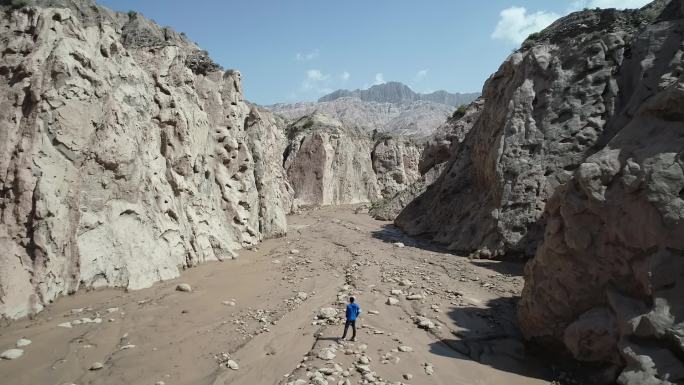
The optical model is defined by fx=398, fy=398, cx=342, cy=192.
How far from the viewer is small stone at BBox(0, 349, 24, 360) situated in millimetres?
5875

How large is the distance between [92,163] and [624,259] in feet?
33.4

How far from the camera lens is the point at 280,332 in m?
7.24

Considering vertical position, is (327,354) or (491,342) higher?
(327,354)

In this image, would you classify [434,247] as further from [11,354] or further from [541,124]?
[11,354]

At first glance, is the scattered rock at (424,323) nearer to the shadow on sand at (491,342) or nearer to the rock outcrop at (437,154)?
the shadow on sand at (491,342)

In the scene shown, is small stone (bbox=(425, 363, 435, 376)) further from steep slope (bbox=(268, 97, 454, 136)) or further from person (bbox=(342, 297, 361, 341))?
steep slope (bbox=(268, 97, 454, 136))

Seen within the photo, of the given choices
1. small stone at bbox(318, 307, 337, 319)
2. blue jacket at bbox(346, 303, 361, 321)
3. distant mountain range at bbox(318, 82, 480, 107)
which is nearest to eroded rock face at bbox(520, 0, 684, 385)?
blue jacket at bbox(346, 303, 361, 321)

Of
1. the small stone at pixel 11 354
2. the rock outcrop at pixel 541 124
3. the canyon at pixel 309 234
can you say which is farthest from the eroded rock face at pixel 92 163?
the rock outcrop at pixel 541 124

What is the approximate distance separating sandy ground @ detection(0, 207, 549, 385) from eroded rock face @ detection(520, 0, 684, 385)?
99 centimetres

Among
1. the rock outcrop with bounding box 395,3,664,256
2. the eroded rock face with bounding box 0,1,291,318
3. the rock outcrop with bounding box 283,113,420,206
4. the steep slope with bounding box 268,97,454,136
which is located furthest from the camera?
the steep slope with bounding box 268,97,454,136

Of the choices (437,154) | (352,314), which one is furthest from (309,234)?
(352,314)

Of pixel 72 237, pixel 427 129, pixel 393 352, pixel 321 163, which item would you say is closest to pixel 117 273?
pixel 72 237

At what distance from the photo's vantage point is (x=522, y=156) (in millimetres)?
13445

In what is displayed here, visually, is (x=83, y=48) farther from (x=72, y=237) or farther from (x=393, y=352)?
(x=393, y=352)
